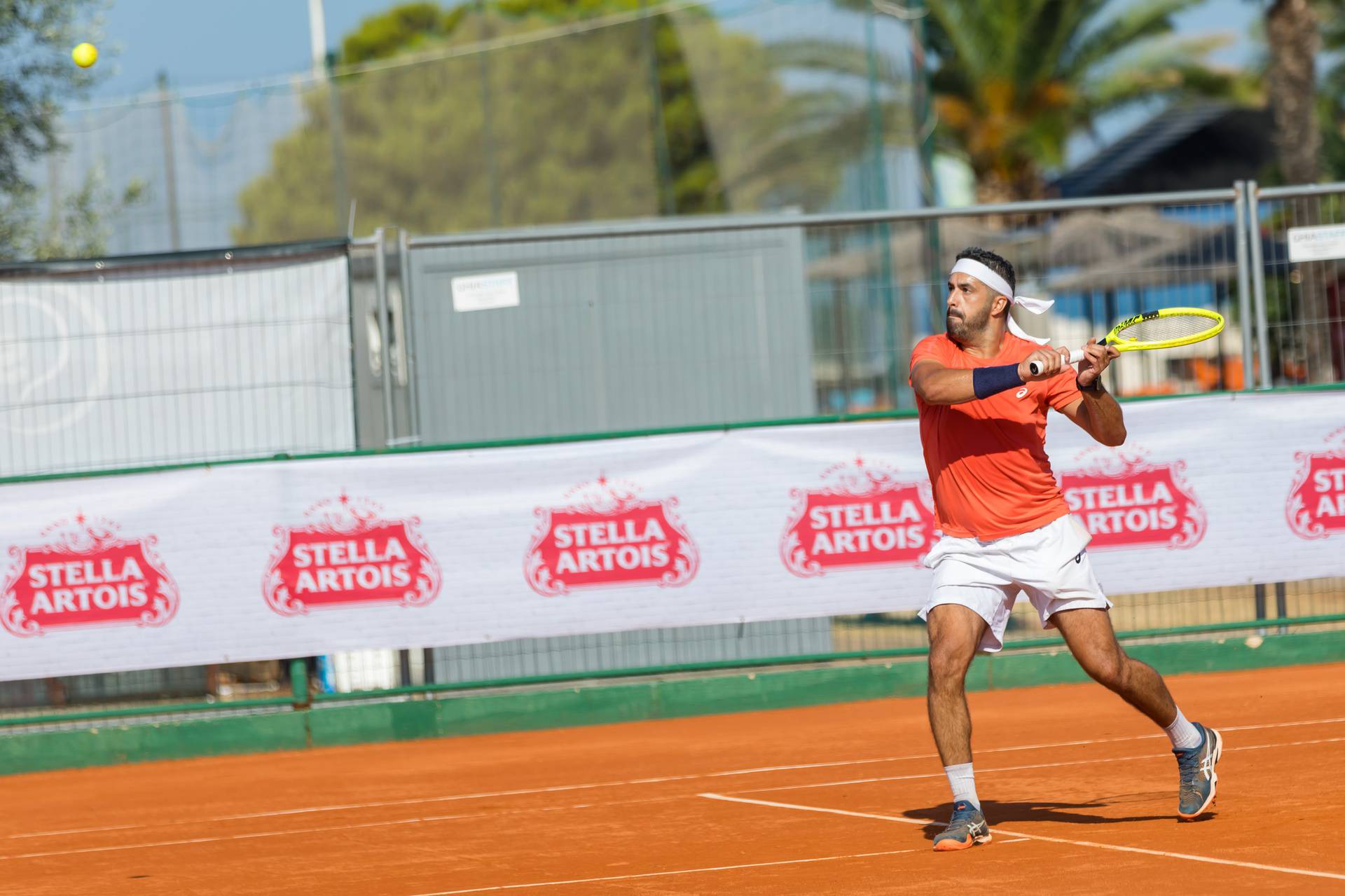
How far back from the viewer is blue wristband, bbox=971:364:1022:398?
5852 millimetres

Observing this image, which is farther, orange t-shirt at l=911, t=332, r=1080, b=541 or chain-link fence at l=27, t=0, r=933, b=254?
chain-link fence at l=27, t=0, r=933, b=254

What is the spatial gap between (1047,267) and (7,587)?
760cm

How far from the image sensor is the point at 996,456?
6.41 metres

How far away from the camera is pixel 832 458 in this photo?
10742 mm

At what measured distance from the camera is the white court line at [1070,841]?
5.61 metres

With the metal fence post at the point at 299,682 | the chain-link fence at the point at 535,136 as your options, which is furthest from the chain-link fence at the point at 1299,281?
the metal fence post at the point at 299,682

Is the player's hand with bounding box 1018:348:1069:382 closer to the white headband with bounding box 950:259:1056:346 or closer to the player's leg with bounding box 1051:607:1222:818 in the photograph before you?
the white headband with bounding box 950:259:1056:346

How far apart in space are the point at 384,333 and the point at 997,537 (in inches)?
213

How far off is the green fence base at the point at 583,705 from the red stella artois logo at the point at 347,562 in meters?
0.83

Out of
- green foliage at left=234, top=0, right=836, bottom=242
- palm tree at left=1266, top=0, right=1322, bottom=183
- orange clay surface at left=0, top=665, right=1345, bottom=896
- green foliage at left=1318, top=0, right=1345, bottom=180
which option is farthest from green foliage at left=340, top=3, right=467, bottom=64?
orange clay surface at left=0, top=665, right=1345, bottom=896

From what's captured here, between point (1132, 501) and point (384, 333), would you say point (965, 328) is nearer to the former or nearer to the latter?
point (1132, 501)

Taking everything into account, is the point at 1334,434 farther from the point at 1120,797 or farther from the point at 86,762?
the point at 86,762

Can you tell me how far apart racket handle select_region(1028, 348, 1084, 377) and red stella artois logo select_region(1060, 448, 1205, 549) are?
496 centimetres

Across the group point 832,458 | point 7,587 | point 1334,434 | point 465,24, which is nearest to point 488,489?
point 832,458
